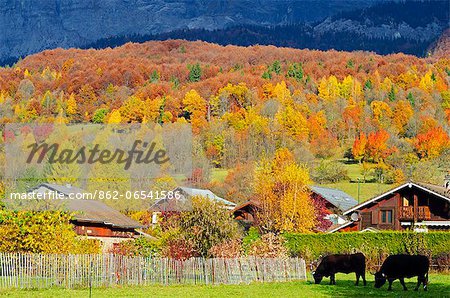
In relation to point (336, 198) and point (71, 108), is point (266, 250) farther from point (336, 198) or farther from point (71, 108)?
point (71, 108)

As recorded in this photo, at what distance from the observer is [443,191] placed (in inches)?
2527

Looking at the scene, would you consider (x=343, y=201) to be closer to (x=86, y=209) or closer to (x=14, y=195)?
(x=86, y=209)

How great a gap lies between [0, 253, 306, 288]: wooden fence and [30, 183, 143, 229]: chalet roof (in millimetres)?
11909

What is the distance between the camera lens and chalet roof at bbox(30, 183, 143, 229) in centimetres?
5075

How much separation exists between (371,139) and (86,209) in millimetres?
105832

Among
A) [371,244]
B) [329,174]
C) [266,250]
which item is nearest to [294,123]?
[329,174]

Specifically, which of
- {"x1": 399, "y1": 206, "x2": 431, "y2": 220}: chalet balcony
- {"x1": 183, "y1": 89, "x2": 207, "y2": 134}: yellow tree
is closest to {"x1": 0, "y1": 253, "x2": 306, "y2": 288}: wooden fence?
{"x1": 399, "y1": 206, "x2": 431, "y2": 220}: chalet balcony

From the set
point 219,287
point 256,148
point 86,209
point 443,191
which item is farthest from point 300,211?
point 256,148

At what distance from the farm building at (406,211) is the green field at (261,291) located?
28.3 metres

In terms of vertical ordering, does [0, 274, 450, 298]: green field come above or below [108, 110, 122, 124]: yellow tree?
below

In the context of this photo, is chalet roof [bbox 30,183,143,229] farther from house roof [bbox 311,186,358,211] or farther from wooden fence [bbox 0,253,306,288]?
house roof [bbox 311,186,358,211]

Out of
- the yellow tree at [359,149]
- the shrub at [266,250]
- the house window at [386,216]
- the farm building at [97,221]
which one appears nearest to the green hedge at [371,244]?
the shrub at [266,250]

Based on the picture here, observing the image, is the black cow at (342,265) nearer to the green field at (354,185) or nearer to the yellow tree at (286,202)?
the yellow tree at (286,202)

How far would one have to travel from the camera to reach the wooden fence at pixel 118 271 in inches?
1420
